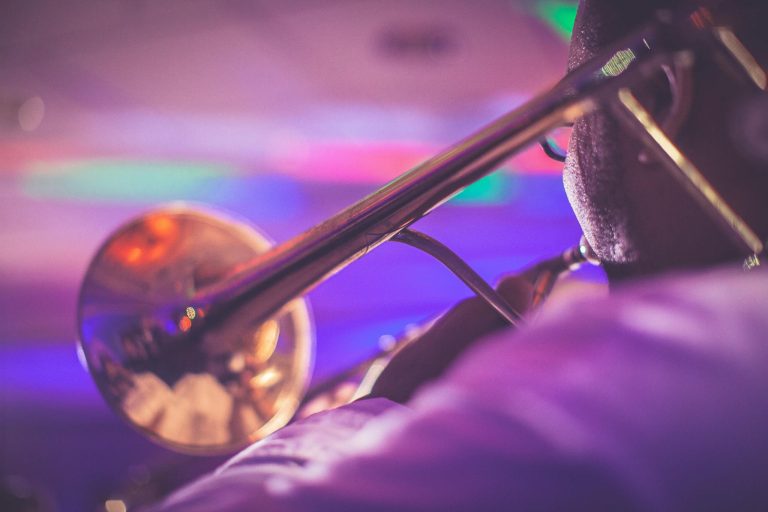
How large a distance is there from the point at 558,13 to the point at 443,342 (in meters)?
2.10

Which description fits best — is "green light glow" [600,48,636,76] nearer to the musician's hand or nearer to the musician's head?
the musician's head

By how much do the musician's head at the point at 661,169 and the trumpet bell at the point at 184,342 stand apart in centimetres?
61

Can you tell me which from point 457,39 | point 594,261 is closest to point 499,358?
point 594,261

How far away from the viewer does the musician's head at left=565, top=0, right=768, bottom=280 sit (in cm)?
69

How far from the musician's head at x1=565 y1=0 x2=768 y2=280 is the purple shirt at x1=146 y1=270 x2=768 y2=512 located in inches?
12.6

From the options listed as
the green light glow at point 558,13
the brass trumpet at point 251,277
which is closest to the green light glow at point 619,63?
the brass trumpet at point 251,277

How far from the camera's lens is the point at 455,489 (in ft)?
1.40

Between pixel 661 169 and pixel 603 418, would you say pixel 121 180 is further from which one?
pixel 603 418

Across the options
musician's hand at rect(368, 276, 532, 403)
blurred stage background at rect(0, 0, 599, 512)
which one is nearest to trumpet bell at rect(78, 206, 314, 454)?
musician's hand at rect(368, 276, 532, 403)

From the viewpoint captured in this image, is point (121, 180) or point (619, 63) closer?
point (619, 63)

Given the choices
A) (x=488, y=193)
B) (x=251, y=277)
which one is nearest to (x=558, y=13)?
(x=488, y=193)

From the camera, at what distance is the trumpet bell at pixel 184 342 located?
1.13 m

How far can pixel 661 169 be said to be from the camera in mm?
773

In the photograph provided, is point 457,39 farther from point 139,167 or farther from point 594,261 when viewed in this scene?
point 139,167
